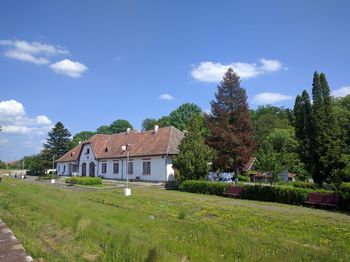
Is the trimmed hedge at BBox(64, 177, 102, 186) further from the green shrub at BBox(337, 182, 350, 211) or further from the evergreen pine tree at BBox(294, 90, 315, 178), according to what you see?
the green shrub at BBox(337, 182, 350, 211)

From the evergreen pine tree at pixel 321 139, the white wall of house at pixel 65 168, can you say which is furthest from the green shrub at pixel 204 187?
the white wall of house at pixel 65 168

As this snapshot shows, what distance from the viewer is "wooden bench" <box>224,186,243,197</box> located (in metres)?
27.0

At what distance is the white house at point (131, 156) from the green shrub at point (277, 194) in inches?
466

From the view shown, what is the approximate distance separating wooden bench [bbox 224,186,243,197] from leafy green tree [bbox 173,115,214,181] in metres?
5.72

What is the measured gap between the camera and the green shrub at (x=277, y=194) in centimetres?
2283

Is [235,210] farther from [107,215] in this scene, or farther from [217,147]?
[217,147]

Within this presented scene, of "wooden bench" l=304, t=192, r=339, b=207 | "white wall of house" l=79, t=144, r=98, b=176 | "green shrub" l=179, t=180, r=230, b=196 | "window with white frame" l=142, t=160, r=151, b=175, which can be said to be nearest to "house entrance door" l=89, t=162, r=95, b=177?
"white wall of house" l=79, t=144, r=98, b=176

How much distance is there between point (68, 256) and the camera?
10109mm

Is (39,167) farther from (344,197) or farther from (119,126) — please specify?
(344,197)

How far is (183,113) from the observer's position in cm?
8100

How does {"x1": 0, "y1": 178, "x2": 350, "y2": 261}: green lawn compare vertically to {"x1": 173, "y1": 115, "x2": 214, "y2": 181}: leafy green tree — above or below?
below

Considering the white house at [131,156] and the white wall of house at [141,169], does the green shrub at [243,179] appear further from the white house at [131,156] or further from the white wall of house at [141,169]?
the white wall of house at [141,169]

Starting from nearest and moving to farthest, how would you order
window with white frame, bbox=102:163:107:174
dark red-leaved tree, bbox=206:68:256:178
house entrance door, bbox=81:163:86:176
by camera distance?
dark red-leaved tree, bbox=206:68:256:178 < window with white frame, bbox=102:163:107:174 < house entrance door, bbox=81:163:86:176

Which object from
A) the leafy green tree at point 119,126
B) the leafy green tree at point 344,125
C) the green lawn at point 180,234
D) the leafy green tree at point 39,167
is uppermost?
the leafy green tree at point 119,126
